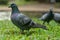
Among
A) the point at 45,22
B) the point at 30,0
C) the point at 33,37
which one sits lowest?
the point at 30,0

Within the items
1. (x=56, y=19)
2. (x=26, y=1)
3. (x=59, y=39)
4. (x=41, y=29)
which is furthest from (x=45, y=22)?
(x=26, y=1)

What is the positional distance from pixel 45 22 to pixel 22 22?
10.9ft

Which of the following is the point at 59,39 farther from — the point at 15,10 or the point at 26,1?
the point at 26,1

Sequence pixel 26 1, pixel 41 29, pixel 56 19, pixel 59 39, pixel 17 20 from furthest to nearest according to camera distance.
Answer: pixel 26 1, pixel 56 19, pixel 41 29, pixel 17 20, pixel 59 39

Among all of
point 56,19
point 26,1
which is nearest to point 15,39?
point 56,19

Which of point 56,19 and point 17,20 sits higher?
point 17,20

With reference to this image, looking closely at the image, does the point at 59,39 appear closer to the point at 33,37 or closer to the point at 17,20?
the point at 33,37

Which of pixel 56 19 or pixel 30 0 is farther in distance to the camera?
pixel 30 0

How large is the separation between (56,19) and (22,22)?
3.11 meters

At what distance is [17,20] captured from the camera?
24.7ft

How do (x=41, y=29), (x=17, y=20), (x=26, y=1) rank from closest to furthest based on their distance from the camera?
(x=17, y=20)
(x=41, y=29)
(x=26, y=1)

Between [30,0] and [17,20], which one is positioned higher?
[17,20]

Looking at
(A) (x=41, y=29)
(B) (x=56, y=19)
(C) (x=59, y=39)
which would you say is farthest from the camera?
(B) (x=56, y=19)

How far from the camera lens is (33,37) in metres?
6.98
